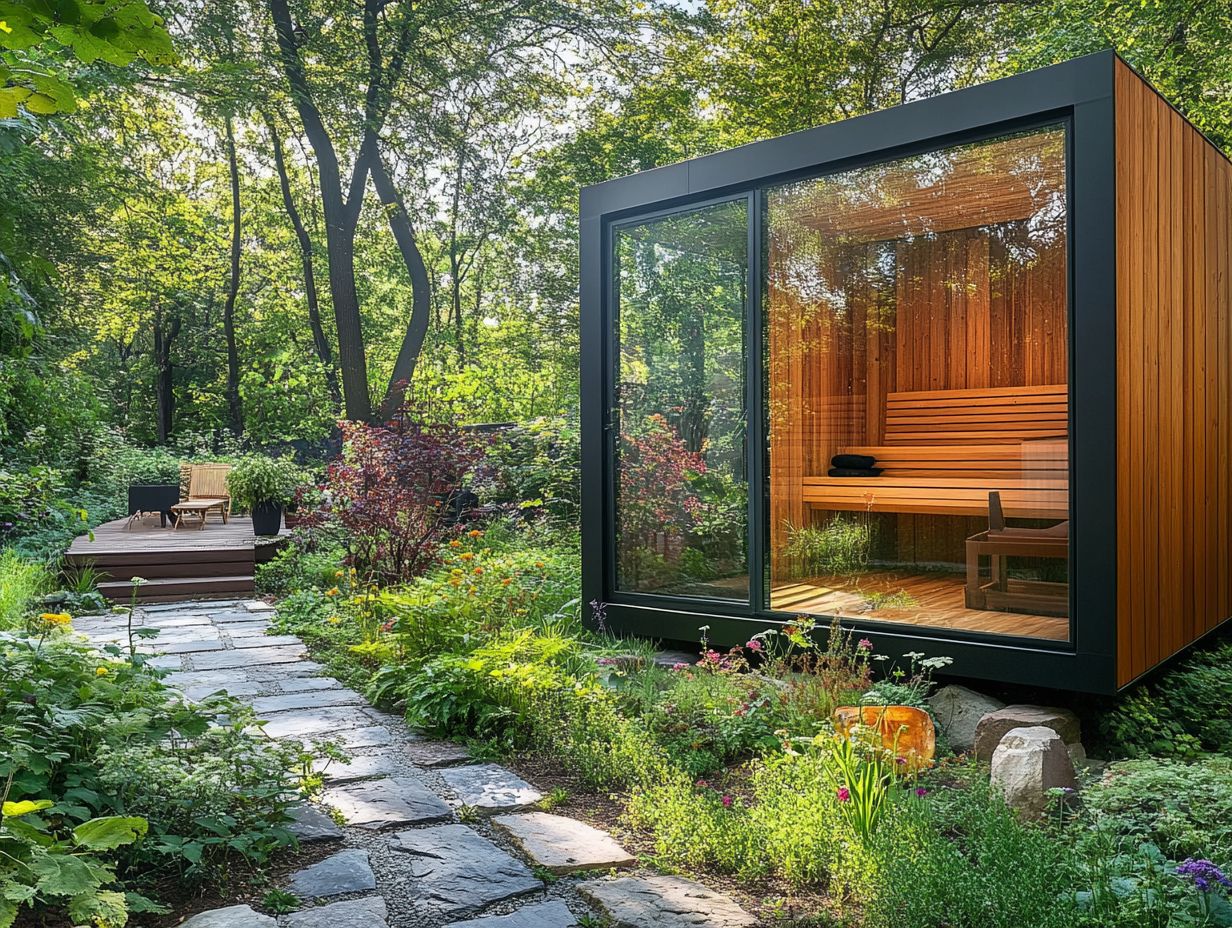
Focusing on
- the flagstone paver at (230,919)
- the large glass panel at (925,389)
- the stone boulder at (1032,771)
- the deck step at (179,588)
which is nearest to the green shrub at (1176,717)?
the large glass panel at (925,389)

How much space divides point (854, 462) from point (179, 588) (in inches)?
259

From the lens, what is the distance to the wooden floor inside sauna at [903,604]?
184 inches

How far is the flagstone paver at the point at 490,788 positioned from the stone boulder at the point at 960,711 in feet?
6.54

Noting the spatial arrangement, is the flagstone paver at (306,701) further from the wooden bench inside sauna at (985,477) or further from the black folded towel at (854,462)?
the black folded towel at (854,462)

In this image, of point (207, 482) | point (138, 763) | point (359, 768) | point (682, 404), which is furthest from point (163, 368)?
point (138, 763)

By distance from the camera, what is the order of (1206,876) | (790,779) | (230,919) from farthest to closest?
1. (790,779)
2. (230,919)
3. (1206,876)

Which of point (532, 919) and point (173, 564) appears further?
point (173, 564)

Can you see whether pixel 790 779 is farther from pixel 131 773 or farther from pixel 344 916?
pixel 131 773

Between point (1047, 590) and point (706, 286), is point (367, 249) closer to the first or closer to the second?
point (706, 286)

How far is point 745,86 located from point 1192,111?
6.27m

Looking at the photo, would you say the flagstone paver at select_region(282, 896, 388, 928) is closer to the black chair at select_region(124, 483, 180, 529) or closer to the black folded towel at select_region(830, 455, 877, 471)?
the black folded towel at select_region(830, 455, 877, 471)

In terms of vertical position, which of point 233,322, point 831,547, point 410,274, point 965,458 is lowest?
point 831,547

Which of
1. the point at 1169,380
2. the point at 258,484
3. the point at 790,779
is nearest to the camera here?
the point at 790,779

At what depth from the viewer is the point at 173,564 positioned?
9516mm
